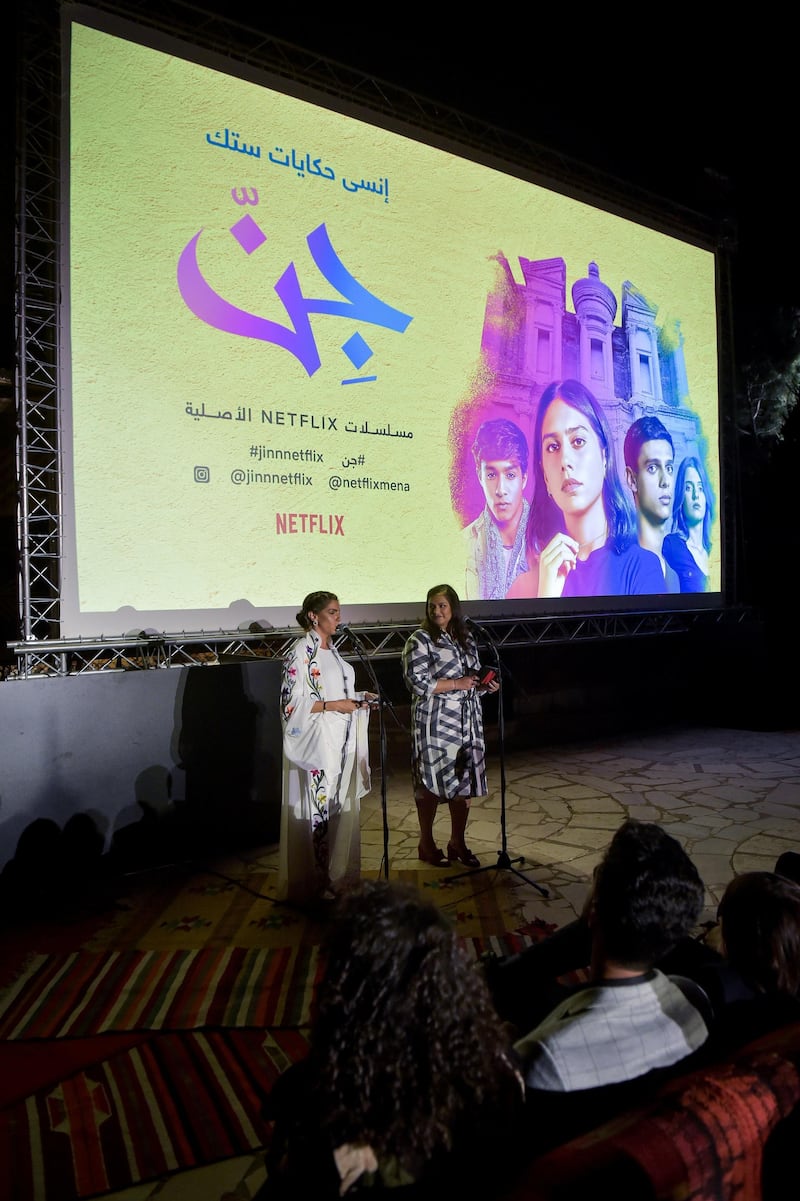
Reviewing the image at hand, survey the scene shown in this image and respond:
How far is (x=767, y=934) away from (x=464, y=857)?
8.62 ft

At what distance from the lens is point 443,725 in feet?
12.7

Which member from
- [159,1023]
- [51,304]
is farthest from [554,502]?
[159,1023]

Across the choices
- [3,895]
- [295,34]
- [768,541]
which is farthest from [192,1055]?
[768,541]

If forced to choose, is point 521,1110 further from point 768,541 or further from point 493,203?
point 768,541

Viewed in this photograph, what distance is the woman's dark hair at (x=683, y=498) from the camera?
6516 mm

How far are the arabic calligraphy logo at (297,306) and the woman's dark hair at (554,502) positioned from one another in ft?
4.38

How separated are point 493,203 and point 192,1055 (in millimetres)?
5357

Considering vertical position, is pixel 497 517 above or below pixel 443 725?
above

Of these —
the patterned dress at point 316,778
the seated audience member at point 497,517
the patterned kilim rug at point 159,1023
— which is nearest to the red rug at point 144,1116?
the patterned kilim rug at point 159,1023

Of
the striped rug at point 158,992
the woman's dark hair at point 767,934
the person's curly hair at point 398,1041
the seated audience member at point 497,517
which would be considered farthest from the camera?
the seated audience member at point 497,517

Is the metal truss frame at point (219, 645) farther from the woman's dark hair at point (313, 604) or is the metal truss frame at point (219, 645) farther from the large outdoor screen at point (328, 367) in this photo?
the woman's dark hair at point (313, 604)

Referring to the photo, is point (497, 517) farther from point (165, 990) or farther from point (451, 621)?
point (165, 990)

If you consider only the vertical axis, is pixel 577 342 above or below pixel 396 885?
above

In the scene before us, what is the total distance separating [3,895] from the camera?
3.56m
